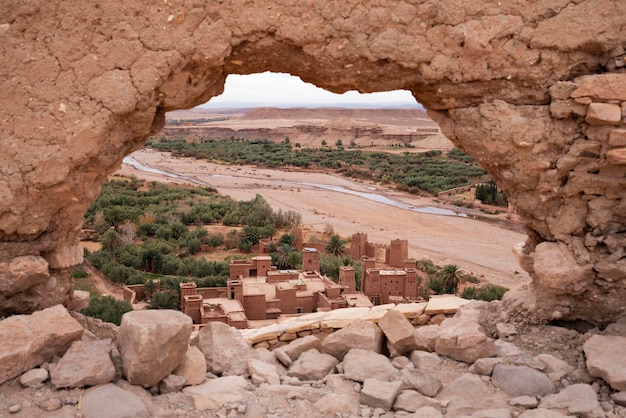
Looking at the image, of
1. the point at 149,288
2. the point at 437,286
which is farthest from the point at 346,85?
the point at 437,286

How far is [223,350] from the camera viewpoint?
4184mm

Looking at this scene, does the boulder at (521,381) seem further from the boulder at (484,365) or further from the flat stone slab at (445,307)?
the flat stone slab at (445,307)

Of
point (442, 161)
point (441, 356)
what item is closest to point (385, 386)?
point (441, 356)

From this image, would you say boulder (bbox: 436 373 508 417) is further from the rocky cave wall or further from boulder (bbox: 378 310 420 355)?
the rocky cave wall

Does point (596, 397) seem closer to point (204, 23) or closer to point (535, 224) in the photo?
point (535, 224)

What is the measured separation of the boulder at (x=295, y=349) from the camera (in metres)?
4.43

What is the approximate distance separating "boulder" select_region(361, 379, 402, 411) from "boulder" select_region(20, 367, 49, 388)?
6.71 feet

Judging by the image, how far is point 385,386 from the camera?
144 inches

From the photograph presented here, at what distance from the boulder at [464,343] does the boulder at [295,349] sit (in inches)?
41.2

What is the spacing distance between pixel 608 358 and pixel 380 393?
5.08ft

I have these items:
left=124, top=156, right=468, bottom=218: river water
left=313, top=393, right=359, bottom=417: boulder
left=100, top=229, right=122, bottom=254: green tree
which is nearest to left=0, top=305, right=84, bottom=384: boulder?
left=313, top=393, right=359, bottom=417: boulder

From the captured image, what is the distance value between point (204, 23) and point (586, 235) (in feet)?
10.5

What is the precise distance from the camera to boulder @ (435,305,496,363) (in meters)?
4.14

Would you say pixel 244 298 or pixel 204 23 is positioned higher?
pixel 204 23
